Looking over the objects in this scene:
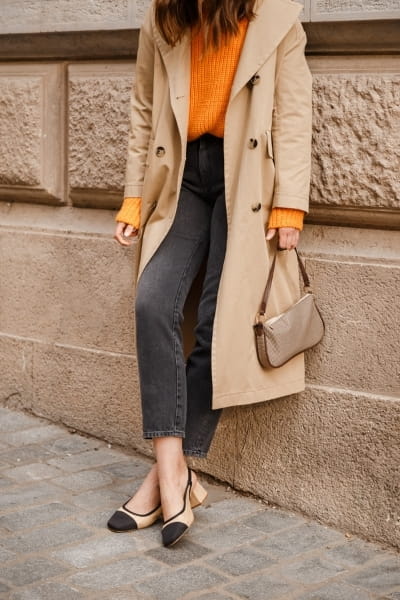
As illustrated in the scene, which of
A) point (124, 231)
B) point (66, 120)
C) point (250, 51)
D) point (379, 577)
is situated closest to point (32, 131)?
point (66, 120)

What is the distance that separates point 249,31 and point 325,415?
132cm

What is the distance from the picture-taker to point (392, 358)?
3613 millimetres

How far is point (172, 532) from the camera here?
3.47m

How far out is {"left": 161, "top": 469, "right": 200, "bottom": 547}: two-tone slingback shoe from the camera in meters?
3.46

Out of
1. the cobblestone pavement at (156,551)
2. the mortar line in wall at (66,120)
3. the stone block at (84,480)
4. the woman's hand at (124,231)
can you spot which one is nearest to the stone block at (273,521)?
the cobblestone pavement at (156,551)

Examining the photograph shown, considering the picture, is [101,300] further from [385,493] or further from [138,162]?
[385,493]

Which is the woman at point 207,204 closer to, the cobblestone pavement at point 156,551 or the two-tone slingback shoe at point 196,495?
the two-tone slingback shoe at point 196,495

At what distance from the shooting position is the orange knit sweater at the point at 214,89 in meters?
3.51

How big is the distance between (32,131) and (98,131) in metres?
0.46

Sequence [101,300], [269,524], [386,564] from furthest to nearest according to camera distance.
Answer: [101,300] → [269,524] → [386,564]

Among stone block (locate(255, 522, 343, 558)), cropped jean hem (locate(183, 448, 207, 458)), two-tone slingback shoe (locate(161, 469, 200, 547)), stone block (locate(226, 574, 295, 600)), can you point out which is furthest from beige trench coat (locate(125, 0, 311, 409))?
stone block (locate(226, 574, 295, 600))

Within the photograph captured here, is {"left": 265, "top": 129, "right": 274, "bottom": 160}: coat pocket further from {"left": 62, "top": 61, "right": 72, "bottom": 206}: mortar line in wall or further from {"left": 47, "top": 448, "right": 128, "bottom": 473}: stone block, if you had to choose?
{"left": 47, "top": 448, "right": 128, "bottom": 473}: stone block

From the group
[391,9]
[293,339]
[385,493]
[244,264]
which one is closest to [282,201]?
[244,264]

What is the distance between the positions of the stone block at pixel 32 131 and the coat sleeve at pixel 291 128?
1.45m
